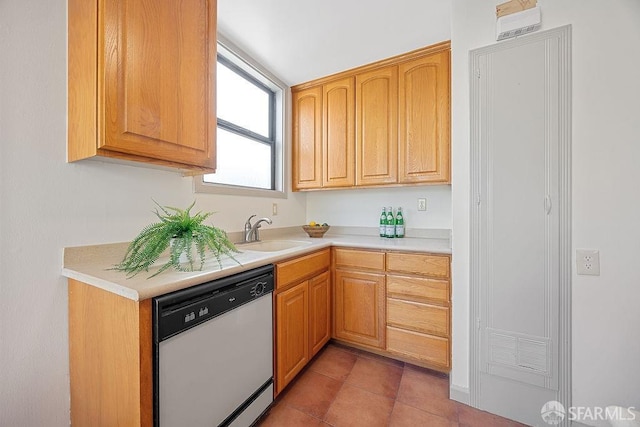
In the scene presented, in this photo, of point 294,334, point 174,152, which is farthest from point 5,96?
point 294,334

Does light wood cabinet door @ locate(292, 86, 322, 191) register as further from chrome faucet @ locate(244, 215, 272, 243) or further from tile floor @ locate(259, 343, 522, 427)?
tile floor @ locate(259, 343, 522, 427)

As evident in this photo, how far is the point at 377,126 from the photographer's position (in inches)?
Result: 86.8

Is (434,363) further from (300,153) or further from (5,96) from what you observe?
(5,96)

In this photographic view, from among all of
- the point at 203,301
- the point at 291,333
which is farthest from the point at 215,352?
the point at 291,333

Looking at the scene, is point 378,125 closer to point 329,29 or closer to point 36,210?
point 329,29

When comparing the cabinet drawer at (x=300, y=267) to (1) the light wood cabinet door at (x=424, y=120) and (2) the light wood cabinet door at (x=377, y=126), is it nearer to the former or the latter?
(2) the light wood cabinet door at (x=377, y=126)

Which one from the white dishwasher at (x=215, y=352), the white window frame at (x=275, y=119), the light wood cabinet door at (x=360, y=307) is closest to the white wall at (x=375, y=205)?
the white window frame at (x=275, y=119)

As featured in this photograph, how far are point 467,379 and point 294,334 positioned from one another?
3.58 ft

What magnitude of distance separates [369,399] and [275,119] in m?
2.46

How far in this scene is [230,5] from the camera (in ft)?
5.13

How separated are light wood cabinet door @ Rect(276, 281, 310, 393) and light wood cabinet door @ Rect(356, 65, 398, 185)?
44.6 inches

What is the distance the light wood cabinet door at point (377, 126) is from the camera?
2.14 metres

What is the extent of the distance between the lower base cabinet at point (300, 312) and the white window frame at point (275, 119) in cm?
76

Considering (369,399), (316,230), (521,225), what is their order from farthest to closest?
1. (316,230)
2. (369,399)
3. (521,225)
